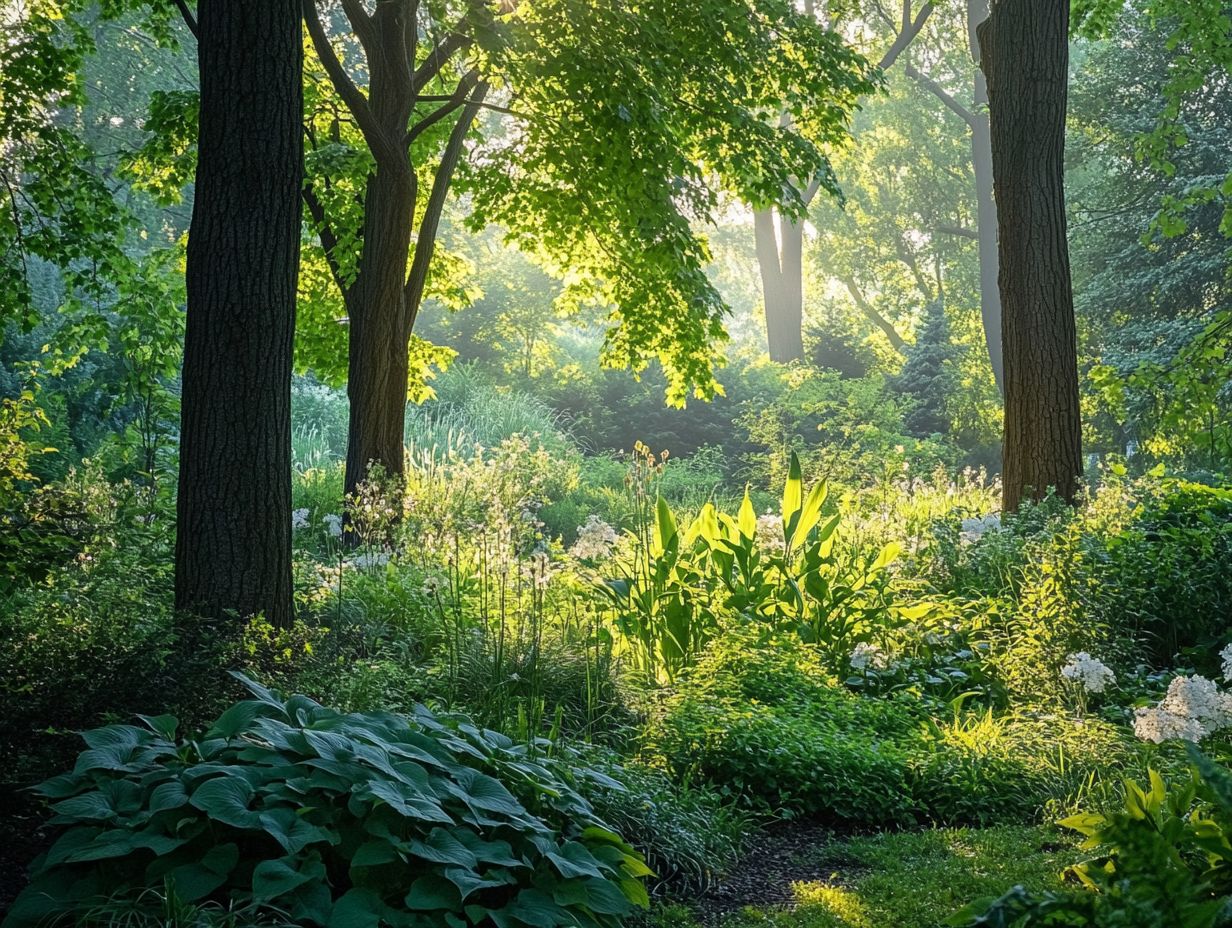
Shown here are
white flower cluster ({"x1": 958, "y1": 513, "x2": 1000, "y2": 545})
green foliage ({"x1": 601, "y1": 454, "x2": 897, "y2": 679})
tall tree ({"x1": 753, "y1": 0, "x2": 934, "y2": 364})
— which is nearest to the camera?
green foliage ({"x1": 601, "y1": 454, "x2": 897, "y2": 679})

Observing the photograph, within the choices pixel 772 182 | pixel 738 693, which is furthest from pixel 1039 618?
pixel 772 182

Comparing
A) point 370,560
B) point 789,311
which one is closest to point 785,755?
point 370,560

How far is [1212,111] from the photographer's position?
62.2 feet

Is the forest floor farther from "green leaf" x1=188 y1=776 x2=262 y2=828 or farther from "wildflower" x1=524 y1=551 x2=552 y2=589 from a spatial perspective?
"wildflower" x1=524 y1=551 x2=552 y2=589

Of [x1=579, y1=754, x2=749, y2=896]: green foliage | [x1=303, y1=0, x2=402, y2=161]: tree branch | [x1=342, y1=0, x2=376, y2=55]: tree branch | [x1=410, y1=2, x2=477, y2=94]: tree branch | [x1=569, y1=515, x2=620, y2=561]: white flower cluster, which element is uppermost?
[x1=342, y1=0, x2=376, y2=55]: tree branch

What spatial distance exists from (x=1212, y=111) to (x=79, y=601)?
801 inches

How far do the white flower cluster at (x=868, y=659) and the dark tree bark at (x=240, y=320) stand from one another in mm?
2961

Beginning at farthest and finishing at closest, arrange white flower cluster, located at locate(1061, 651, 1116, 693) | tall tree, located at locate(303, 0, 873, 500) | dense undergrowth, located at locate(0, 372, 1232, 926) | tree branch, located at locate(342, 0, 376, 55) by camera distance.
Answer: tree branch, located at locate(342, 0, 376, 55), tall tree, located at locate(303, 0, 873, 500), white flower cluster, located at locate(1061, 651, 1116, 693), dense undergrowth, located at locate(0, 372, 1232, 926)

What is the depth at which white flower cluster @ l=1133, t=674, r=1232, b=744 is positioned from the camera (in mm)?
4002

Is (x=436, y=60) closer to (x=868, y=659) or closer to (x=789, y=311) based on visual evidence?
(x=868, y=659)

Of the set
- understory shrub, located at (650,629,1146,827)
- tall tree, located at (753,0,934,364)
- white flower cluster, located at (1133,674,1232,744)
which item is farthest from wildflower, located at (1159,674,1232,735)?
tall tree, located at (753,0,934,364)

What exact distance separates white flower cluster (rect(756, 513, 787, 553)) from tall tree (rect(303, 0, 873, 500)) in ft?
5.50

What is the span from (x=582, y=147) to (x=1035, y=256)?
11.7 ft

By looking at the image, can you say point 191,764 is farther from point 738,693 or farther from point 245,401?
point 738,693
